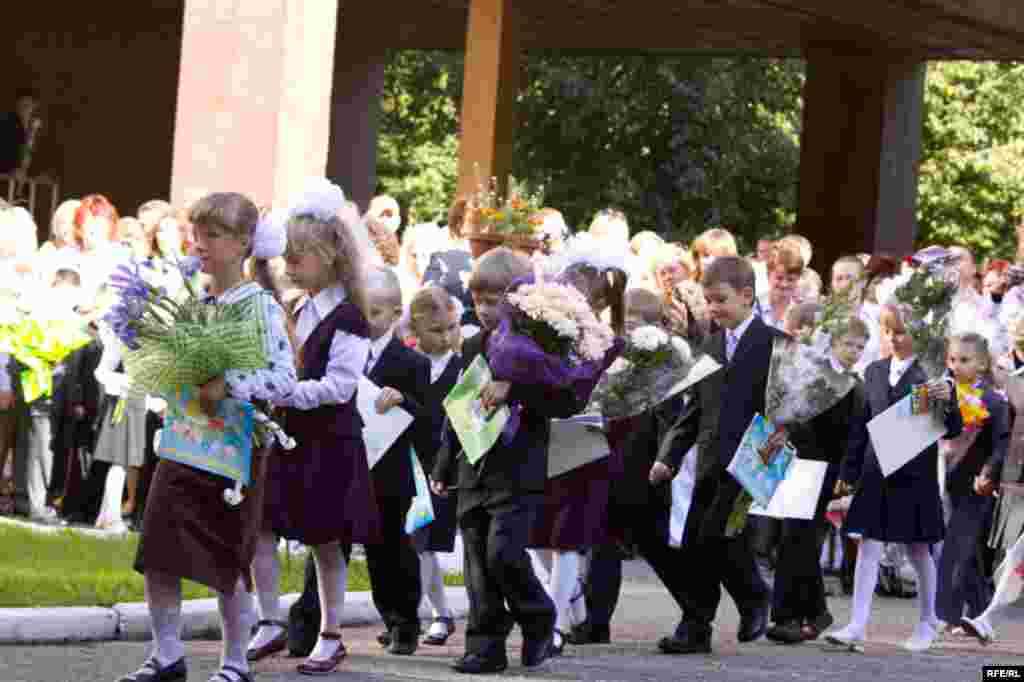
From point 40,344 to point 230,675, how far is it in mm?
5890

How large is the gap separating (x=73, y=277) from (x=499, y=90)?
6.33 metres

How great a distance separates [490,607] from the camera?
9.06 metres

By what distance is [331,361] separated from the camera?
28.0 ft

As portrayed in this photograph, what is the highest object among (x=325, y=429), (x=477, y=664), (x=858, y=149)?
(x=858, y=149)

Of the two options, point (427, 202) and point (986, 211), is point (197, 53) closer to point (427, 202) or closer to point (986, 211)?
point (427, 202)

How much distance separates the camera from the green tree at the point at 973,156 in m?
44.4

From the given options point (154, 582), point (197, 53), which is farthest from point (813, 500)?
point (197, 53)

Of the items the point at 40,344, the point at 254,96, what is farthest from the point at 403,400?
the point at 254,96

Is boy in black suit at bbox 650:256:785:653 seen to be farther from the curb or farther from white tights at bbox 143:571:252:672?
white tights at bbox 143:571:252:672

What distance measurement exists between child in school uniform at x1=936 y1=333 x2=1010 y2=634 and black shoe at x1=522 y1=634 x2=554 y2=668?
3744 mm

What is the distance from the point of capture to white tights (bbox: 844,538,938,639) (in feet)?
35.4

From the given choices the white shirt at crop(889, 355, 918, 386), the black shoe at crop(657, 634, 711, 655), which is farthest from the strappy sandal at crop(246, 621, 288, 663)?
the white shirt at crop(889, 355, 918, 386)

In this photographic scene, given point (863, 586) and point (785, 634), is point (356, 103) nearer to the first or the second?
point (785, 634)

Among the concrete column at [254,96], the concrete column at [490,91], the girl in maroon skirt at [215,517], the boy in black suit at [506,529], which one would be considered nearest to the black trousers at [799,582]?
the boy in black suit at [506,529]
